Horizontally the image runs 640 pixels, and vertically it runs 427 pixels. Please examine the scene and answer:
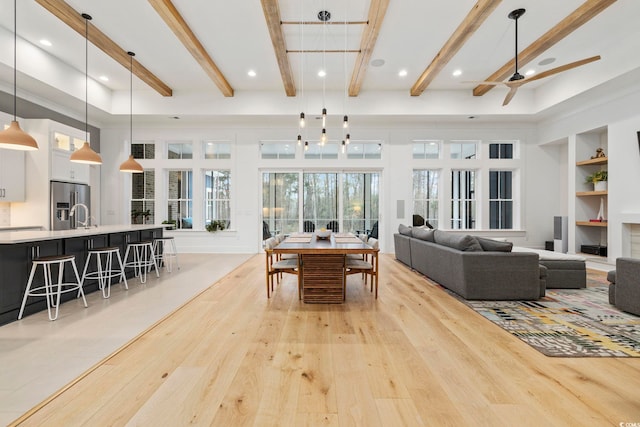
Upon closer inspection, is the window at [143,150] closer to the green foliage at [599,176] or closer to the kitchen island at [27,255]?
the kitchen island at [27,255]

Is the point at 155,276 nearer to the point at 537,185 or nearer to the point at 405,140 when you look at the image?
the point at 405,140

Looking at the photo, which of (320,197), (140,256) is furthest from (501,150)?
(140,256)

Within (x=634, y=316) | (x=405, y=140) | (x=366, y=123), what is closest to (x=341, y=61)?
(x=366, y=123)

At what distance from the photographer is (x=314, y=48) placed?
492cm

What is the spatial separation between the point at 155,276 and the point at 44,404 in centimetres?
343

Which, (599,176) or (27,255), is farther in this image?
(599,176)

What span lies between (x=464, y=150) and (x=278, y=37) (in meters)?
5.58

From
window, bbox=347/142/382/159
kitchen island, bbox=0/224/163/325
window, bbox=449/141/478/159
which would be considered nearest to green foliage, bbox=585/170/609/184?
window, bbox=449/141/478/159

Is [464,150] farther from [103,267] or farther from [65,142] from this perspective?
[65,142]

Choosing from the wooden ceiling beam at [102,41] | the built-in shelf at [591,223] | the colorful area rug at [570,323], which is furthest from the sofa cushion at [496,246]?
the wooden ceiling beam at [102,41]

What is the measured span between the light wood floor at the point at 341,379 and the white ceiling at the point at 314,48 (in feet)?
13.0

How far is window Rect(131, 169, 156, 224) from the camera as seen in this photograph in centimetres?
764

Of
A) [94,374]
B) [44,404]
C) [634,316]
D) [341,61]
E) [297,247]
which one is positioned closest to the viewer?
[44,404]

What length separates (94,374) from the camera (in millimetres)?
1988
